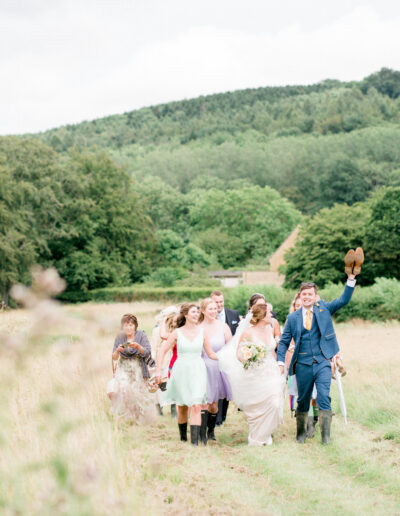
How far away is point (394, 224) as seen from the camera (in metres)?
45.1

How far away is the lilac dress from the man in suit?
62 cm

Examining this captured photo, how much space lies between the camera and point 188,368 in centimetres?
954

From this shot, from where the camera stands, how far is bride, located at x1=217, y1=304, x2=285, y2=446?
9.48 metres

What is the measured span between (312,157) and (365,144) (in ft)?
29.6

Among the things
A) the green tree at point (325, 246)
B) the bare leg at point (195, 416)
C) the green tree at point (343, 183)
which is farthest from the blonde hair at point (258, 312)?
the green tree at point (343, 183)

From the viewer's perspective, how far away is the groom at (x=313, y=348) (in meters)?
9.40

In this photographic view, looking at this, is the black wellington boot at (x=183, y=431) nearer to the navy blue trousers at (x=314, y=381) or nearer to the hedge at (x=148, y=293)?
Result: the navy blue trousers at (x=314, y=381)

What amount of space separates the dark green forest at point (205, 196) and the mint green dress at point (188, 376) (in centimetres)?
3584

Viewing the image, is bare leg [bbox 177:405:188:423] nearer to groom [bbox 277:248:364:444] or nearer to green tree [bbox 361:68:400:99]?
groom [bbox 277:248:364:444]

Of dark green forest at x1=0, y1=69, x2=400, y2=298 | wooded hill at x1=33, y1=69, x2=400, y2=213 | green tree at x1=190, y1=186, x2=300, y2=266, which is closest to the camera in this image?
dark green forest at x1=0, y1=69, x2=400, y2=298

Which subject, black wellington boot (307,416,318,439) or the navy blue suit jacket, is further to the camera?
black wellington boot (307,416,318,439)

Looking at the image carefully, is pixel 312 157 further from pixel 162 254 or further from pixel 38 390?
pixel 38 390

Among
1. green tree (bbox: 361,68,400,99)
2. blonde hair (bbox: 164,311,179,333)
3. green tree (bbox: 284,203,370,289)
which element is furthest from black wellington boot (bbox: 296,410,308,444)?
green tree (bbox: 361,68,400,99)

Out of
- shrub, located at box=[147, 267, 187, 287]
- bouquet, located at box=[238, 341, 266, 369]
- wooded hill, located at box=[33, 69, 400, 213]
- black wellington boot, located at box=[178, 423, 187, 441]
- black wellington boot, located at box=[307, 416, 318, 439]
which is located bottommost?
shrub, located at box=[147, 267, 187, 287]
